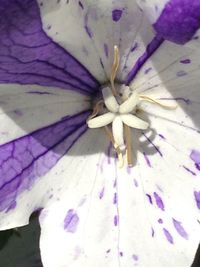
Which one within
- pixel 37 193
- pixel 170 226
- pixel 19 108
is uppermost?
pixel 19 108

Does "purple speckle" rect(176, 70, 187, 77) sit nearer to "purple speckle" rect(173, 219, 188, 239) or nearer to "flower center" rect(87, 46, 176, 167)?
"flower center" rect(87, 46, 176, 167)

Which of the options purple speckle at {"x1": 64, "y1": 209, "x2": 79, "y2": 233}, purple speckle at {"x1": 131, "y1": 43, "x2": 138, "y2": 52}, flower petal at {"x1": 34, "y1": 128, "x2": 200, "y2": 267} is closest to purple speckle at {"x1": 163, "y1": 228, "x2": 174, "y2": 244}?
flower petal at {"x1": 34, "y1": 128, "x2": 200, "y2": 267}

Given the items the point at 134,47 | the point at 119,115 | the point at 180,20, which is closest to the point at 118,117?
the point at 119,115

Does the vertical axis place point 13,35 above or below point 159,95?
above

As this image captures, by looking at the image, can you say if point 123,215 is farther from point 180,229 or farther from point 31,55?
point 31,55

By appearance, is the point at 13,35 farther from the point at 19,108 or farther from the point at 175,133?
the point at 175,133

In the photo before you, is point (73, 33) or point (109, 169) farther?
point (109, 169)

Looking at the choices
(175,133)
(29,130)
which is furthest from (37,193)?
(175,133)
